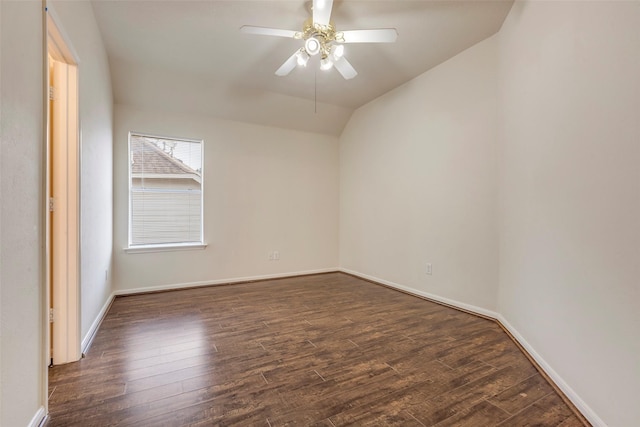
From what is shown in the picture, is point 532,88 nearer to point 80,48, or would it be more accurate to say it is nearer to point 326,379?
point 326,379

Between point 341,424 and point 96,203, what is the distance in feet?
9.04

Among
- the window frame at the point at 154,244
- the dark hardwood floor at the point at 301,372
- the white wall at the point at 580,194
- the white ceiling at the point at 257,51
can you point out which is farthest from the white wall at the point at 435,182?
the window frame at the point at 154,244

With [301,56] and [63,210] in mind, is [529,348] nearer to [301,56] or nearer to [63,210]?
[301,56]

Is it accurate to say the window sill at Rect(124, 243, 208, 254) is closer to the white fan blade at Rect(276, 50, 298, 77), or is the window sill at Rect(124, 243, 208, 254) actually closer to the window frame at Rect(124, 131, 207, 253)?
the window frame at Rect(124, 131, 207, 253)

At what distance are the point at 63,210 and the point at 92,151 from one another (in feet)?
2.45

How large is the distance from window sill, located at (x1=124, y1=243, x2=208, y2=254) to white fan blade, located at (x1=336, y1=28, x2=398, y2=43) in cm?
326

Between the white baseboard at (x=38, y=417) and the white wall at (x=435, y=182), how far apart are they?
3.46 metres

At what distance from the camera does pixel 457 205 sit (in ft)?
10.8

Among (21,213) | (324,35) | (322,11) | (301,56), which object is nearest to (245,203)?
(301,56)

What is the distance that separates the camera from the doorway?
199 centimetres

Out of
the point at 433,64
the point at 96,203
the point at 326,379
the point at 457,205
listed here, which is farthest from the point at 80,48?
the point at 457,205

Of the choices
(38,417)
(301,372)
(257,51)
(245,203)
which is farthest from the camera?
(245,203)

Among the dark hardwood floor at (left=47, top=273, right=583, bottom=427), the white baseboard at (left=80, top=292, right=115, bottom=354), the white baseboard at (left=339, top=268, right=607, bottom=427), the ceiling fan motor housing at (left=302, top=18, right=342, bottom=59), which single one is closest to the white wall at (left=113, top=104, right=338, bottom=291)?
the white baseboard at (left=80, top=292, right=115, bottom=354)

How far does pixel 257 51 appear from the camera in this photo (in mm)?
3102
